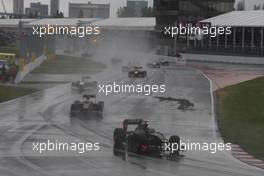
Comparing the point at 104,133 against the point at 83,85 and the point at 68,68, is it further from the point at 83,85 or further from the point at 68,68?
the point at 68,68

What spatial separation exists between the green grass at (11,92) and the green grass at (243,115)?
44.5ft

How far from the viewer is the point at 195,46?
326 feet

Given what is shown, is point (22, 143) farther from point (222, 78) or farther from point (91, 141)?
point (222, 78)

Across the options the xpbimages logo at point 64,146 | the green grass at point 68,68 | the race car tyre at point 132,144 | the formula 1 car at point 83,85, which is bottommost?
the green grass at point 68,68

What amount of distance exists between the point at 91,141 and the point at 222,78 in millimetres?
36658

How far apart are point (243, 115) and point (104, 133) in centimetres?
973

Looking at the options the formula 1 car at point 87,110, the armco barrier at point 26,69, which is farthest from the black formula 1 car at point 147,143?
the armco barrier at point 26,69

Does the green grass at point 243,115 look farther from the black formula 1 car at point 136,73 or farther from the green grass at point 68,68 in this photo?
the green grass at point 68,68

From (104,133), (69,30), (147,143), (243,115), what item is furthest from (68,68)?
(147,143)

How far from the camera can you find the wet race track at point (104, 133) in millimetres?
17750

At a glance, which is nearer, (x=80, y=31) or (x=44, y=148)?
(x=44, y=148)

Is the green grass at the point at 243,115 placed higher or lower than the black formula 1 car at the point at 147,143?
lower

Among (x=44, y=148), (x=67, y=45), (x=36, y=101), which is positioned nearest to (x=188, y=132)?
(x=44, y=148)

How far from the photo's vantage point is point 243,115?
1260 inches
